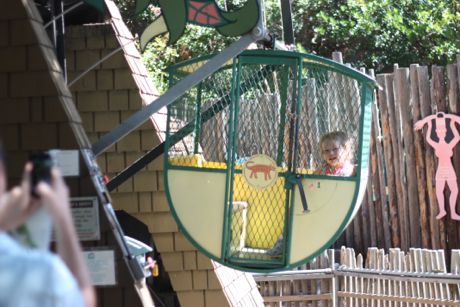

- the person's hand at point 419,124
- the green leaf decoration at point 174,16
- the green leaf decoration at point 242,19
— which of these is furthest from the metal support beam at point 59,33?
the person's hand at point 419,124

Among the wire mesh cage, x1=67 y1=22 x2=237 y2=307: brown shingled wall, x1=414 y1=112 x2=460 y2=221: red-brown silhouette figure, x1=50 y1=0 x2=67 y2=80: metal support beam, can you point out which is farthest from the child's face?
x1=414 y1=112 x2=460 y2=221: red-brown silhouette figure

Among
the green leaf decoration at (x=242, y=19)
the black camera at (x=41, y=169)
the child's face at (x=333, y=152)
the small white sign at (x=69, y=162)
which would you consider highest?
the green leaf decoration at (x=242, y=19)

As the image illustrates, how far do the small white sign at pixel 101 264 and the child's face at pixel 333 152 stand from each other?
6.74ft

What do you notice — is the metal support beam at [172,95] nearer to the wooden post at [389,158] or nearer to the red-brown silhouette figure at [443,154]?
the red-brown silhouette figure at [443,154]

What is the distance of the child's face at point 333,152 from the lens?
613cm

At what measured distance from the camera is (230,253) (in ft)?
19.1

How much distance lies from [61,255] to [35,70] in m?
2.69

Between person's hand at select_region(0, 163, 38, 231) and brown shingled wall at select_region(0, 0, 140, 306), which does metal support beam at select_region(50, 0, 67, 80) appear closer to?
brown shingled wall at select_region(0, 0, 140, 306)

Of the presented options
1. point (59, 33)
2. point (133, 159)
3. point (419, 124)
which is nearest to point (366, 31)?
point (419, 124)

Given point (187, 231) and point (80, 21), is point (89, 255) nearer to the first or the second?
point (187, 231)

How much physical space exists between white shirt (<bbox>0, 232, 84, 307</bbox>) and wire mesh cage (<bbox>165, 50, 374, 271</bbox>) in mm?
3746

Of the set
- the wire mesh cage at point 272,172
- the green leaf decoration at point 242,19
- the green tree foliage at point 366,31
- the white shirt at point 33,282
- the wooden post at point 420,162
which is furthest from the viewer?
the green tree foliage at point 366,31

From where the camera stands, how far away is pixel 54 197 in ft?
6.68

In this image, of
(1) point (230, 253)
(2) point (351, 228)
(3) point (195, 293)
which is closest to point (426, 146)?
(2) point (351, 228)
